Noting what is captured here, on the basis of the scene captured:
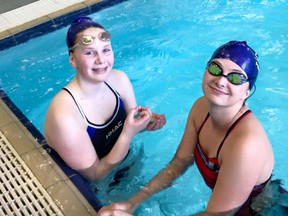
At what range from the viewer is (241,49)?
92.2 inches

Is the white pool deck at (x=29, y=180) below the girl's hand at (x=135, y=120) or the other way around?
below

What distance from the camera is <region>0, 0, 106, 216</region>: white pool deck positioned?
281 centimetres

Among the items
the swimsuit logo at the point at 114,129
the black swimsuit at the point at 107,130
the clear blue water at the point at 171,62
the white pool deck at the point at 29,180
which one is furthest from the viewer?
the clear blue water at the point at 171,62

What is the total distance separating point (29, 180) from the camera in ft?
9.91

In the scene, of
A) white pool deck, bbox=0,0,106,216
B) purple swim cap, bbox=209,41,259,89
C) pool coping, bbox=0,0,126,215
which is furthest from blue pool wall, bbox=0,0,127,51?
purple swim cap, bbox=209,41,259,89

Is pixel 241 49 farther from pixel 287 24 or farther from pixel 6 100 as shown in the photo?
pixel 287 24

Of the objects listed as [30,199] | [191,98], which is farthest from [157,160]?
[30,199]

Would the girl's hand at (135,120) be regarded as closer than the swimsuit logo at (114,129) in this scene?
Yes

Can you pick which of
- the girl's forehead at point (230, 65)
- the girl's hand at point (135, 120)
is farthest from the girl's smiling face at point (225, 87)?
the girl's hand at point (135, 120)

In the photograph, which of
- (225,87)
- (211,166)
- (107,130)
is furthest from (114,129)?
(225,87)

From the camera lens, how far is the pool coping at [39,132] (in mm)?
2876

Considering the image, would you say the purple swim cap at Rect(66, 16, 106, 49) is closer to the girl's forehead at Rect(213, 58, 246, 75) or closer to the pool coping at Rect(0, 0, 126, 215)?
the pool coping at Rect(0, 0, 126, 215)

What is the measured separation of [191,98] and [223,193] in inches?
101

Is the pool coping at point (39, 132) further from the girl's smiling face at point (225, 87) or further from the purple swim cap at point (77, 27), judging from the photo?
the girl's smiling face at point (225, 87)
